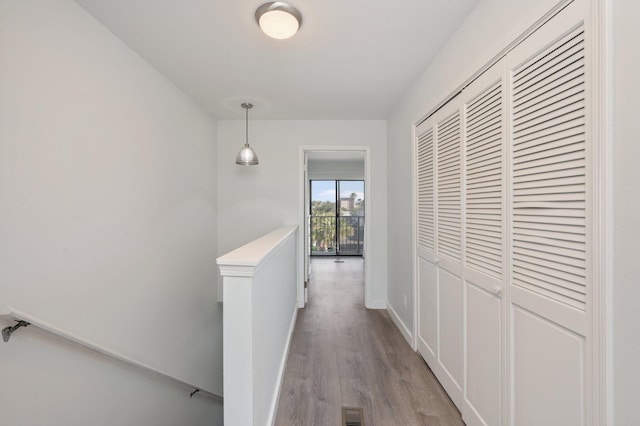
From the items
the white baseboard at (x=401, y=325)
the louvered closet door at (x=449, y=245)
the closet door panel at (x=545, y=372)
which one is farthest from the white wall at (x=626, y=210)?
the white baseboard at (x=401, y=325)

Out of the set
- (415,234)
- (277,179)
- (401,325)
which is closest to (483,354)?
(415,234)

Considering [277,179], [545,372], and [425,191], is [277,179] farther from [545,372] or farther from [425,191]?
[545,372]

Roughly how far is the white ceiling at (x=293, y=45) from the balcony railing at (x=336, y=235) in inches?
205

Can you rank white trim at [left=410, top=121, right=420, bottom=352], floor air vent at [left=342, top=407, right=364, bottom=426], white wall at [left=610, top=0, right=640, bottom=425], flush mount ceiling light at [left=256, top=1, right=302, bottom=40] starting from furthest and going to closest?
white trim at [left=410, top=121, right=420, bottom=352], floor air vent at [left=342, top=407, right=364, bottom=426], flush mount ceiling light at [left=256, top=1, right=302, bottom=40], white wall at [left=610, top=0, right=640, bottom=425]

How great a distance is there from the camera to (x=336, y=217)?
26.2ft

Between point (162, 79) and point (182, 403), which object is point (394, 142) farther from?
point (182, 403)

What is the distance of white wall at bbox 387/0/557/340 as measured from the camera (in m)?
1.30

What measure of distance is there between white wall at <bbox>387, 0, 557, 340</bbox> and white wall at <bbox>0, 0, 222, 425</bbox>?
2.30m

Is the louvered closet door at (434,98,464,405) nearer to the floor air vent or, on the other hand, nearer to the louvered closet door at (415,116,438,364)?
the louvered closet door at (415,116,438,364)

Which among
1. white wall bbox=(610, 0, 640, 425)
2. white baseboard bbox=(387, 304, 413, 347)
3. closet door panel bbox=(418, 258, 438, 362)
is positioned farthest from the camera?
white baseboard bbox=(387, 304, 413, 347)

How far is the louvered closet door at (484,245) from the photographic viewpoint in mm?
1363

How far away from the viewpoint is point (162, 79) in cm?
245

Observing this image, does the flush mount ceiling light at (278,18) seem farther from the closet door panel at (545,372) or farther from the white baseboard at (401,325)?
the white baseboard at (401,325)

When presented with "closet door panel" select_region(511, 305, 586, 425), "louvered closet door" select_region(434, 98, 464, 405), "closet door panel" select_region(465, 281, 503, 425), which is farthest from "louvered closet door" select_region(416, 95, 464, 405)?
"closet door panel" select_region(511, 305, 586, 425)
